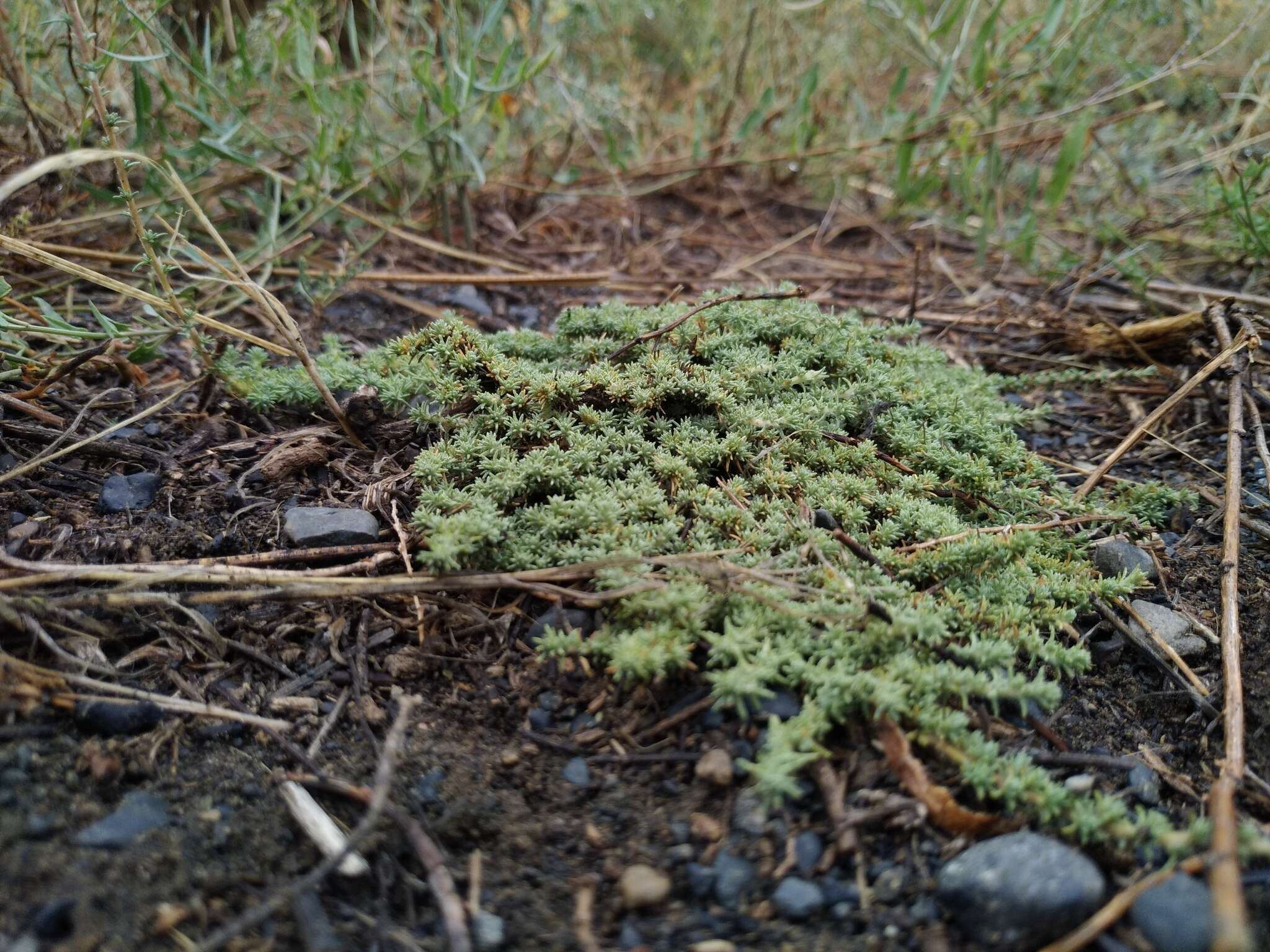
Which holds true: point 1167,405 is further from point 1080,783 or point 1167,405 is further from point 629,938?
point 629,938

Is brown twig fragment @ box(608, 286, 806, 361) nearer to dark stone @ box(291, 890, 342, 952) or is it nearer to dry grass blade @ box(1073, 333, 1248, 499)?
dry grass blade @ box(1073, 333, 1248, 499)

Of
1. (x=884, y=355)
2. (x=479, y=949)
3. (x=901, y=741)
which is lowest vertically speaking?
(x=479, y=949)

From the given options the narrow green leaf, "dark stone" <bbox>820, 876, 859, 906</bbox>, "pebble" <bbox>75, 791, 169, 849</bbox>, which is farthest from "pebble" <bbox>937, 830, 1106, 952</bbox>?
the narrow green leaf

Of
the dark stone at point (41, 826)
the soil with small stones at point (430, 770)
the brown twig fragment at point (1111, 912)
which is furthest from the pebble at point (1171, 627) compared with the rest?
the dark stone at point (41, 826)

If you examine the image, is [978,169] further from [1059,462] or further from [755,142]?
[1059,462]

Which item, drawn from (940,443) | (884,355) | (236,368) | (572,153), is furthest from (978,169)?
(236,368)

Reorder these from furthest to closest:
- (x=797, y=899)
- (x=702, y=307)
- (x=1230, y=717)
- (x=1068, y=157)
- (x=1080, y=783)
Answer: (x=1068, y=157) → (x=702, y=307) → (x=1230, y=717) → (x=1080, y=783) → (x=797, y=899)

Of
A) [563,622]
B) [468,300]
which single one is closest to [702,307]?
[563,622]
